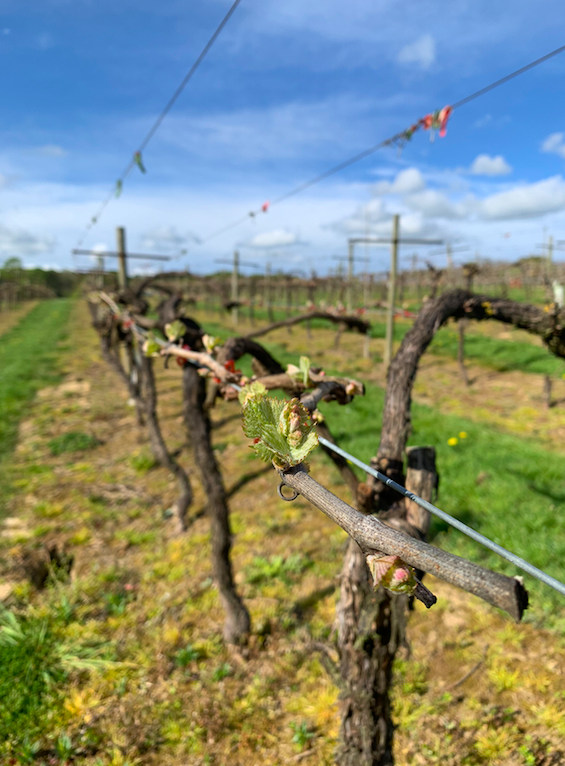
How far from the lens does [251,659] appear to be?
315cm

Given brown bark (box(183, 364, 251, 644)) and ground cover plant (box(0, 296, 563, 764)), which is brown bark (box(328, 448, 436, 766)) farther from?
brown bark (box(183, 364, 251, 644))

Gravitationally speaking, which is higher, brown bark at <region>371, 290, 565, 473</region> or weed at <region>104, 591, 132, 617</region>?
brown bark at <region>371, 290, 565, 473</region>

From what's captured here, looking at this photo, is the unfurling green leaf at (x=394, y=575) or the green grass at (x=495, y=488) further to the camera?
the green grass at (x=495, y=488)

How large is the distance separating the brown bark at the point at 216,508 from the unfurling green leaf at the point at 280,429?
2266mm

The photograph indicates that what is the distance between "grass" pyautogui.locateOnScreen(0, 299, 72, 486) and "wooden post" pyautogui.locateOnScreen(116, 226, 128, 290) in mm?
3479

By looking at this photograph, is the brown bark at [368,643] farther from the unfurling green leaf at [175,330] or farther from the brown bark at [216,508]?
the unfurling green leaf at [175,330]

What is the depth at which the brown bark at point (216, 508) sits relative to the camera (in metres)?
3.26

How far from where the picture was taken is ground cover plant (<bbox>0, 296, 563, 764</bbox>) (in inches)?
98.7

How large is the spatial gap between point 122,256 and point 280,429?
9240mm

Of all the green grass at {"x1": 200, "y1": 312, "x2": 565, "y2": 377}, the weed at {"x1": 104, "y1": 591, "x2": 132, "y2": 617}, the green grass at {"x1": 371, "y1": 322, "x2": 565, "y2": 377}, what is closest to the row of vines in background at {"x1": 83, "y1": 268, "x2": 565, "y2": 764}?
the weed at {"x1": 104, "y1": 591, "x2": 132, "y2": 617}

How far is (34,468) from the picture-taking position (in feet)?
20.2

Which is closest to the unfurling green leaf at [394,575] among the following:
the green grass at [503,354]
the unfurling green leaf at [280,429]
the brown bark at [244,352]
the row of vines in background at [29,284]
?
the unfurling green leaf at [280,429]

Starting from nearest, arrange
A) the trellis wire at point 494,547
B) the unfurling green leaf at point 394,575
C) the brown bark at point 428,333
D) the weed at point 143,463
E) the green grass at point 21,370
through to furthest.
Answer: the trellis wire at point 494,547
the unfurling green leaf at point 394,575
the brown bark at point 428,333
the weed at point 143,463
the green grass at point 21,370

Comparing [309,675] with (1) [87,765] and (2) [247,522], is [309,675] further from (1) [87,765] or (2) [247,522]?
(2) [247,522]
